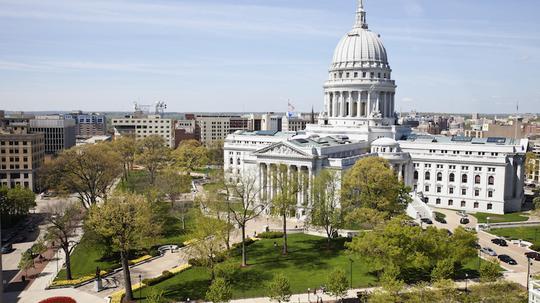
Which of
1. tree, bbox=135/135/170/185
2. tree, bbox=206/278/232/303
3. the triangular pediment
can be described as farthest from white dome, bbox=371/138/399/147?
tree, bbox=206/278/232/303

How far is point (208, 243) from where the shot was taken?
5469 cm

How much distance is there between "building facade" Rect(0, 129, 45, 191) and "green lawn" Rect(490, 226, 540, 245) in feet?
324

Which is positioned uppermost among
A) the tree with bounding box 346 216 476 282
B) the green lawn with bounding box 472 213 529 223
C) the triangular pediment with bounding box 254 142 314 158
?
the triangular pediment with bounding box 254 142 314 158

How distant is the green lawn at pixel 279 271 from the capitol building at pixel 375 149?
14.5 m

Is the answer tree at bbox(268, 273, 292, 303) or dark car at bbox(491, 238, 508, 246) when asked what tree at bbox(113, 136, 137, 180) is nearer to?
tree at bbox(268, 273, 292, 303)

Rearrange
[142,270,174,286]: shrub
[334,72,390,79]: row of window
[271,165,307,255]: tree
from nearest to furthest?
1. [142,270,174,286]: shrub
2. [271,165,307,255]: tree
3. [334,72,390,79]: row of window

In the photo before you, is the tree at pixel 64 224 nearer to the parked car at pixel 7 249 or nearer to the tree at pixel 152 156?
the parked car at pixel 7 249

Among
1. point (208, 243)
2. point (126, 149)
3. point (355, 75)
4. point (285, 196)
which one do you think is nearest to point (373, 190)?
point (285, 196)

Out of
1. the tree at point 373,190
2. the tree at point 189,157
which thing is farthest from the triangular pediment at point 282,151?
the tree at point 189,157

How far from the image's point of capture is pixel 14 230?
275 feet

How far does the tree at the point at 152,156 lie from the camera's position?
12038cm

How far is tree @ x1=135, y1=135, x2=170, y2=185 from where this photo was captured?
12038 centimetres

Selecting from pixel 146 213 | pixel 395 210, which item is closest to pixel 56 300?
pixel 146 213

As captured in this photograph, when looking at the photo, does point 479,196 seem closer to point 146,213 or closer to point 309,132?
point 309,132
